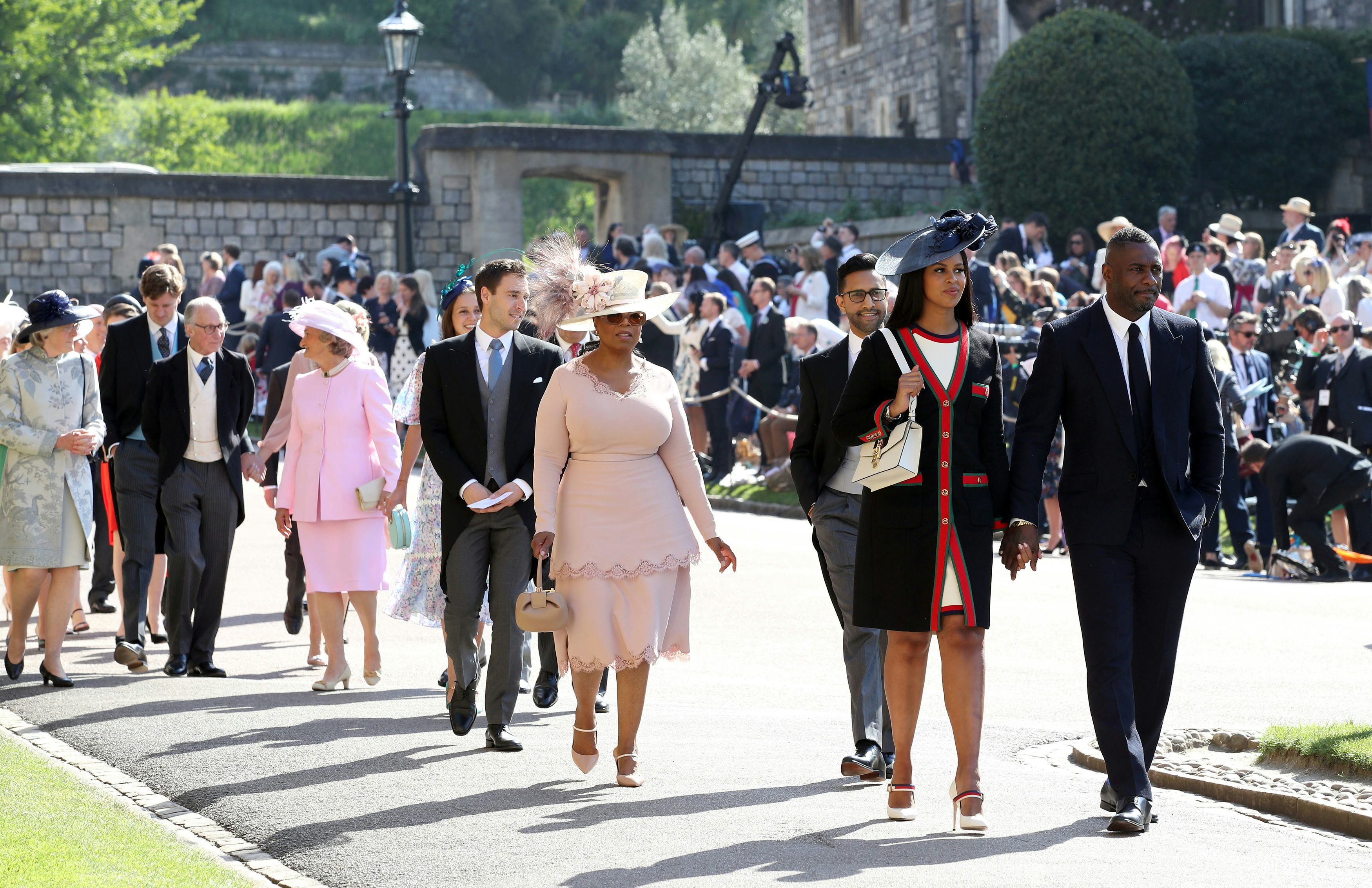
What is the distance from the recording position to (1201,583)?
1292 centimetres

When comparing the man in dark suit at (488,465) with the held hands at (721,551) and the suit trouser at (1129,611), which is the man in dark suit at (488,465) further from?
the suit trouser at (1129,611)

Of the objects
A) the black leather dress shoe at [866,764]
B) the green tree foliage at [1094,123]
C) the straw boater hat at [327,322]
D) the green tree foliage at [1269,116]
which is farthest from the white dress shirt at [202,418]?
the green tree foliage at [1269,116]

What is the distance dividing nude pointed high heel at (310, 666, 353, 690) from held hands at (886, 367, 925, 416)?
3.81 m

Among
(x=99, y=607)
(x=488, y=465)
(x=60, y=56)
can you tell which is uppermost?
(x=60, y=56)

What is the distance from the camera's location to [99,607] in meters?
11.6

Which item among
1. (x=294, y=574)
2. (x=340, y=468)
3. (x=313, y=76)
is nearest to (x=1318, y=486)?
(x=294, y=574)

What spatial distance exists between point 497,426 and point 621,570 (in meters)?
1.19

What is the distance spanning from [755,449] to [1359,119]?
13.0 metres

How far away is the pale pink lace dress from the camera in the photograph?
6.57 m

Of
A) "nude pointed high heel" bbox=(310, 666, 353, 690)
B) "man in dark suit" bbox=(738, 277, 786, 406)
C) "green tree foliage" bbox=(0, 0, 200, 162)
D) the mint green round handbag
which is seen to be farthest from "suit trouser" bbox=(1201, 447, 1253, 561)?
"green tree foliage" bbox=(0, 0, 200, 162)

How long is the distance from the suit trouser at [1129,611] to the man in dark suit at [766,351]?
1185 centimetres

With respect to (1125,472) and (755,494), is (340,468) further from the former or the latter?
(755,494)

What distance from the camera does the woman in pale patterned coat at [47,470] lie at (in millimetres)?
9031

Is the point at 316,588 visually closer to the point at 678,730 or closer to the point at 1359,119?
the point at 678,730
